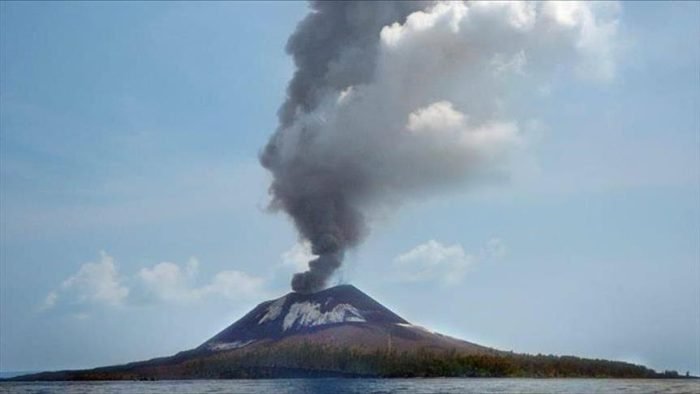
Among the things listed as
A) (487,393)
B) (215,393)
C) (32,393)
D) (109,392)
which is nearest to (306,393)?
(215,393)

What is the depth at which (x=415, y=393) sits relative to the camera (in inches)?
4884

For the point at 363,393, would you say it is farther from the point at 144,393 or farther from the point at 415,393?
the point at 144,393

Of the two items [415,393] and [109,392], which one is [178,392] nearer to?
[109,392]

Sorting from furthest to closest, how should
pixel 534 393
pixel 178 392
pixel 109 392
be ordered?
pixel 109 392 < pixel 178 392 < pixel 534 393

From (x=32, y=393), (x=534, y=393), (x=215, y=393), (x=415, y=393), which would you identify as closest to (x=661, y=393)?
(x=534, y=393)

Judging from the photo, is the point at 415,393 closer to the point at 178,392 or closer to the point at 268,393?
the point at 268,393

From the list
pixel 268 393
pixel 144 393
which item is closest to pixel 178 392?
pixel 144 393

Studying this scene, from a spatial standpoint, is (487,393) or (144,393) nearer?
(487,393)

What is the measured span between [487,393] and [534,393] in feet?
22.3

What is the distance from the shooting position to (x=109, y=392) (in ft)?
489

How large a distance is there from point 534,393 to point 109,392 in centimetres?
7349

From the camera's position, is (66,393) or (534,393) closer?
(534,393)

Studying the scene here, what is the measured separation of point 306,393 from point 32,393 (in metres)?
52.0

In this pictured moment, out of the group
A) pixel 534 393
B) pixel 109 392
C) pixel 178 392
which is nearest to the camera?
pixel 534 393
